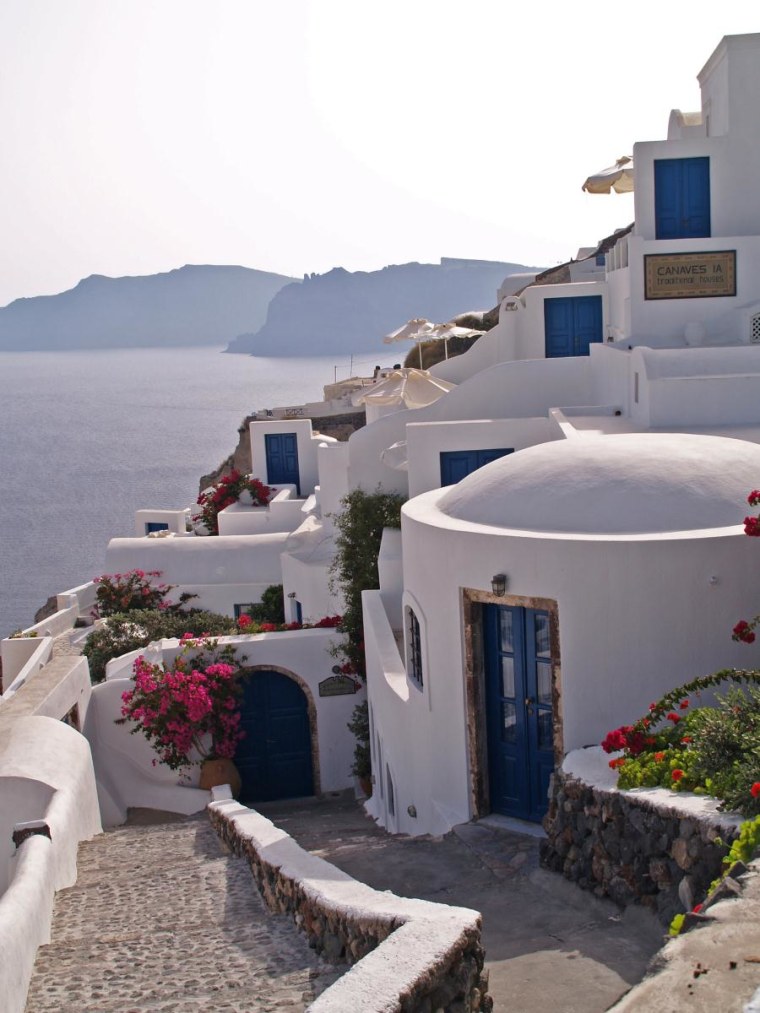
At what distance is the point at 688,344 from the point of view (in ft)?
61.9

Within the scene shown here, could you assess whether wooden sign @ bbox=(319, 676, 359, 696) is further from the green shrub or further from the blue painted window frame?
the blue painted window frame

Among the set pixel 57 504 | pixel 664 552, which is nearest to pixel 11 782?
pixel 664 552

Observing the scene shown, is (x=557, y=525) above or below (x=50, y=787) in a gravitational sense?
above

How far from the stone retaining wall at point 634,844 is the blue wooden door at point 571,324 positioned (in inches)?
621

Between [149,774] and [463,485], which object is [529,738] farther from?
A: [149,774]

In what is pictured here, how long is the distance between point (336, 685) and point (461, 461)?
389cm

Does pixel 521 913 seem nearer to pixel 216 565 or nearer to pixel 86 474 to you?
pixel 216 565

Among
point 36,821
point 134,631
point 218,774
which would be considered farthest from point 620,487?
point 134,631

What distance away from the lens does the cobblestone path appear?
667 centimetres

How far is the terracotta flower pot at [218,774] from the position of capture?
1634 centimetres

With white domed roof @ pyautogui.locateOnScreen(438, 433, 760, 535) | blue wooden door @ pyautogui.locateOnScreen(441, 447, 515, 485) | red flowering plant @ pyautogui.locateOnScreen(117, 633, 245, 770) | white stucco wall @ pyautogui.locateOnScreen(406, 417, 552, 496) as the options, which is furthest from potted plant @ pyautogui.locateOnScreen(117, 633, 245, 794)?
white domed roof @ pyautogui.locateOnScreen(438, 433, 760, 535)

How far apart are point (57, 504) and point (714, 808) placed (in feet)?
347

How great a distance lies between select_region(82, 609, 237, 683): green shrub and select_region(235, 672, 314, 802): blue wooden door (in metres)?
3.22

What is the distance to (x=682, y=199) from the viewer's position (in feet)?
64.0
